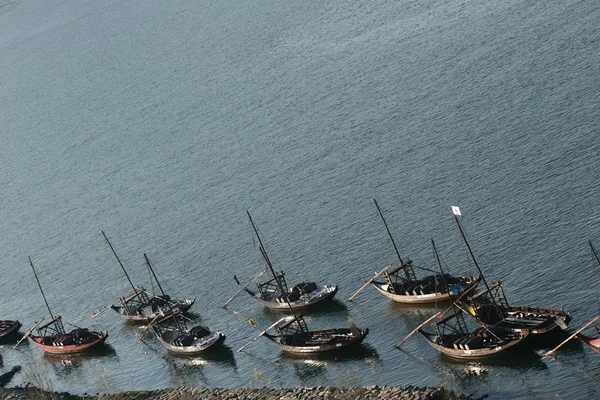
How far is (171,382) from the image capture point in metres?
112

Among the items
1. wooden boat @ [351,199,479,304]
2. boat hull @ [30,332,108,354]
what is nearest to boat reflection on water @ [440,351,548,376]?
wooden boat @ [351,199,479,304]

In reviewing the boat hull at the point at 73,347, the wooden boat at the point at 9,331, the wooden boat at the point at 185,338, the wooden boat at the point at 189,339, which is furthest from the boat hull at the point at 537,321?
the wooden boat at the point at 9,331

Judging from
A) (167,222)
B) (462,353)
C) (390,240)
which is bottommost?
(462,353)

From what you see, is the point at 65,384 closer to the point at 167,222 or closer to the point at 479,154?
the point at 167,222

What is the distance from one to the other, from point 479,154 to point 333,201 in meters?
21.9

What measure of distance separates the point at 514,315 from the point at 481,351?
578cm

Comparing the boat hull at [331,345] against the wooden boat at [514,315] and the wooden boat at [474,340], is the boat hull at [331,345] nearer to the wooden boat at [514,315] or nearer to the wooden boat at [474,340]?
the wooden boat at [474,340]

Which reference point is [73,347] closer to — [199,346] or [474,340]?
[199,346]

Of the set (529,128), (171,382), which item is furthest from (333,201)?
(171,382)

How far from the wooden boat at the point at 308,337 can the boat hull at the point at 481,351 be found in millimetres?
9066

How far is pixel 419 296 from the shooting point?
109875 millimetres

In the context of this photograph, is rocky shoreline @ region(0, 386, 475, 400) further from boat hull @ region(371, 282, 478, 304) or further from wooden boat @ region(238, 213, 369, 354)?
boat hull @ region(371, 282, 478, 304)

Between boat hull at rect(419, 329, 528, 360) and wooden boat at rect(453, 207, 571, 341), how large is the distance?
191 cm

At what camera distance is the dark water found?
10656 centimetres
